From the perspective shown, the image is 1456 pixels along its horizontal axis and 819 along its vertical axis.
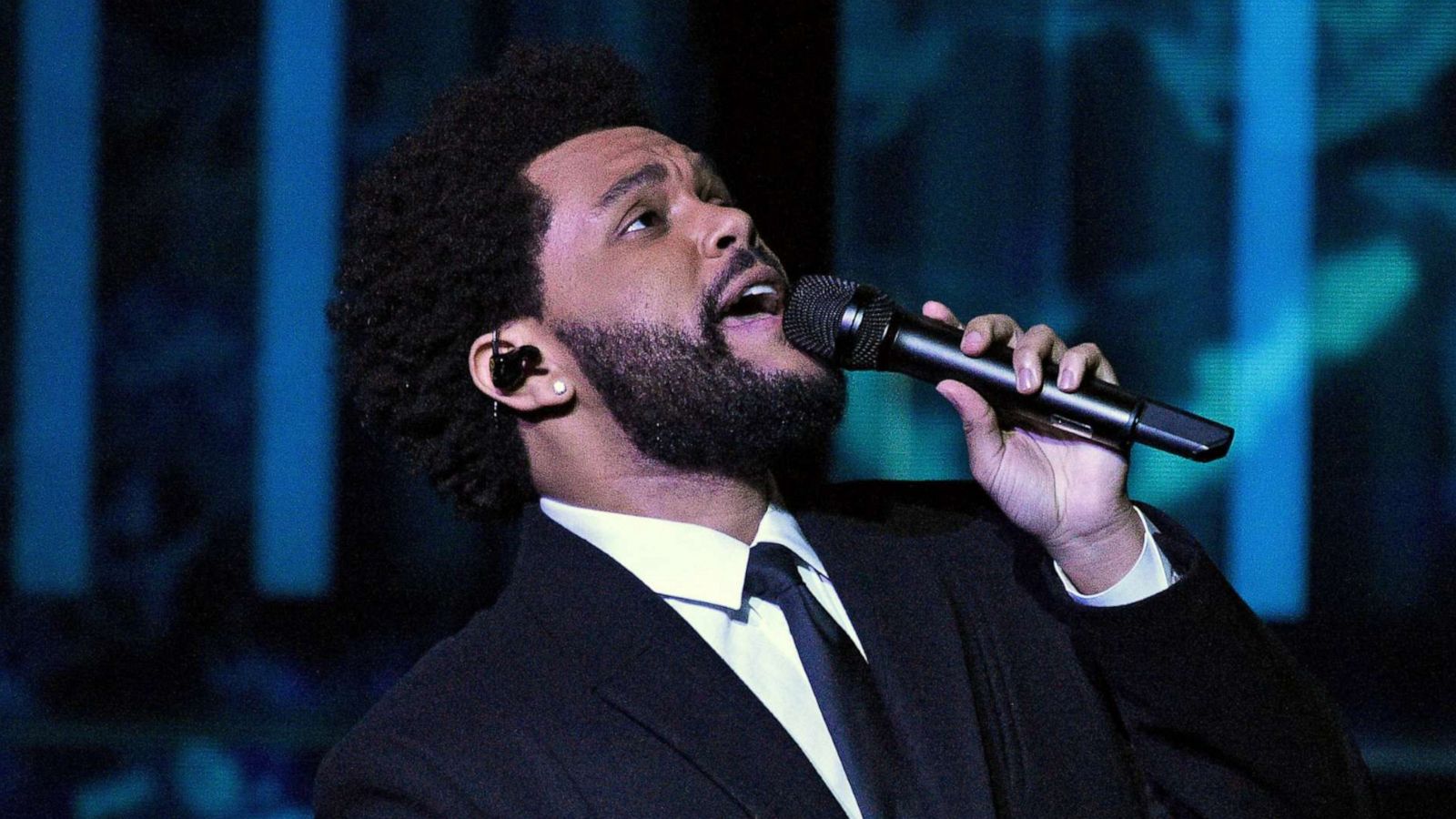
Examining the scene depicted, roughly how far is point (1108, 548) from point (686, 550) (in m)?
0.46

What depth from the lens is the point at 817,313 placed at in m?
1.57

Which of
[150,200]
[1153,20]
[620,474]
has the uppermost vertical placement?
[1153,20]

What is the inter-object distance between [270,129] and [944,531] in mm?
1381

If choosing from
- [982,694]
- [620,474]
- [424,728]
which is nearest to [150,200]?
[620,474]

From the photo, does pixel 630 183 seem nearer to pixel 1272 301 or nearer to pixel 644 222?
pixel 644 222

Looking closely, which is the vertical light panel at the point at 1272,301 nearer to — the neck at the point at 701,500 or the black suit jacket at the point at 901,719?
the black suit jacket at the point at 901,719

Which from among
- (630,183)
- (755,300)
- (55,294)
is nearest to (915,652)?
(755,300)

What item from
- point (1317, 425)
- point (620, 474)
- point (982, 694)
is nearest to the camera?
point (982, 694)

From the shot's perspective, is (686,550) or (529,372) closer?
(686,550)

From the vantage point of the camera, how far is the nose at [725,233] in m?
1.68

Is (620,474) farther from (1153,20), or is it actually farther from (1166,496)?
(1153,20)

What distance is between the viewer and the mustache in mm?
1642

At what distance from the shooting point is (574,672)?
4.95 feet

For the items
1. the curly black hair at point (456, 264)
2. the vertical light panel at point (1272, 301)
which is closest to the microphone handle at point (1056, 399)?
the curly black hair at point (456, 264)
